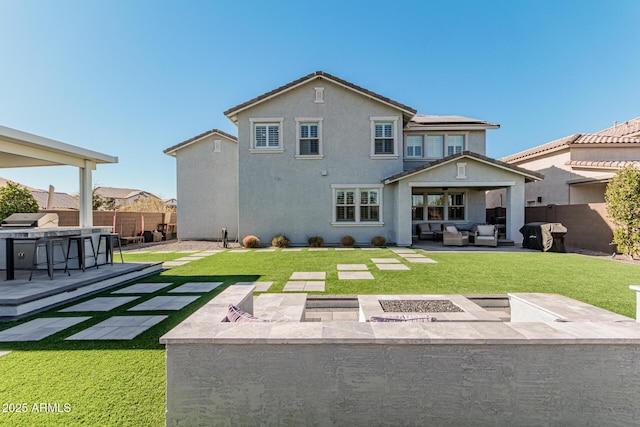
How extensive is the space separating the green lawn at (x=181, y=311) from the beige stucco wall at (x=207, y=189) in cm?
557

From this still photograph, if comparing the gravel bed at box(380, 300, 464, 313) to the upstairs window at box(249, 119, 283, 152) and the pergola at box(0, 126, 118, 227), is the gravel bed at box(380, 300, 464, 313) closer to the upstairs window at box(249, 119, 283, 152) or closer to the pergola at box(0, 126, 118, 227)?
the pergola at box(0, 126, 118, 227)

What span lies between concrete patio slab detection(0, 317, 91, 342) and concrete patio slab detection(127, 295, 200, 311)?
81 centimetres

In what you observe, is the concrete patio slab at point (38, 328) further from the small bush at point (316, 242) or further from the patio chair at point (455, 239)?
the patio chair at point (455, 239)

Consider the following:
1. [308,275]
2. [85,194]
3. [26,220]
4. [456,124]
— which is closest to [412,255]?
[308,275]

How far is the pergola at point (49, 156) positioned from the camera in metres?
5.95

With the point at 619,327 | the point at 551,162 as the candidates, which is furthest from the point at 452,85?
the point at 619,327

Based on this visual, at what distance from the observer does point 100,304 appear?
545 centimetres

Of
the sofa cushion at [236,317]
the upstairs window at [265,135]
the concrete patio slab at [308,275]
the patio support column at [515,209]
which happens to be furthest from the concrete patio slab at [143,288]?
the patio support column at [515,209]

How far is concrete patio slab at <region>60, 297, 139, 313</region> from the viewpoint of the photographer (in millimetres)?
5156

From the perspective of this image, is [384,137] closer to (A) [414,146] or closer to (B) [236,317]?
(A) [414,146]

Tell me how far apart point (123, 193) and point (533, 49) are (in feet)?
231

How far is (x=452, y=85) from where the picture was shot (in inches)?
710

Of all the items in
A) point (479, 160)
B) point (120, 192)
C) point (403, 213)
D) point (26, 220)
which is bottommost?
point (26, 220)

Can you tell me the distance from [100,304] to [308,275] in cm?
438
